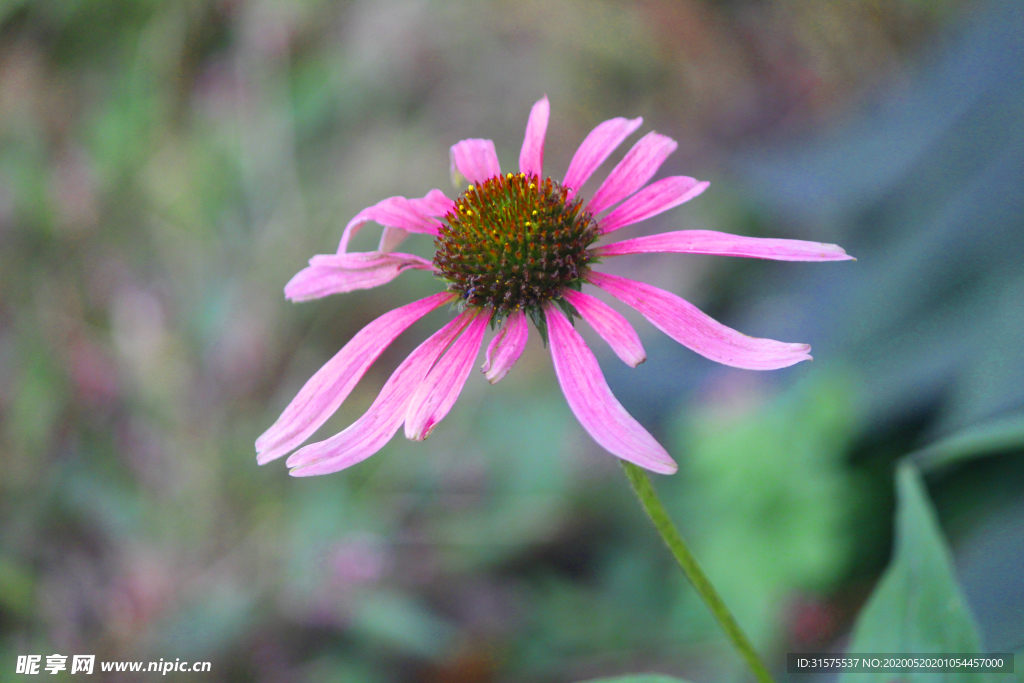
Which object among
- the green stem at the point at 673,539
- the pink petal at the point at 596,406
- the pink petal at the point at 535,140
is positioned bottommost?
the green stem at the point at 673,539

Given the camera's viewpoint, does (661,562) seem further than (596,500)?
No

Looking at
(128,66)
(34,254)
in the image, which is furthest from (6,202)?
(128,66)

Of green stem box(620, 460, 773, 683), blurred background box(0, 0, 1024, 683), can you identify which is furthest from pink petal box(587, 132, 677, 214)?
blurred background box(0, 0, 1024, 683)

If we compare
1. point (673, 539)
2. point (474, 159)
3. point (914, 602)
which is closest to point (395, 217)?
point (474, 159)

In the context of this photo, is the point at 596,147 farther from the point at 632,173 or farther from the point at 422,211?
the point at 422,211

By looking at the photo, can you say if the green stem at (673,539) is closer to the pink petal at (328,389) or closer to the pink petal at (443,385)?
the pink petal at (443,385)

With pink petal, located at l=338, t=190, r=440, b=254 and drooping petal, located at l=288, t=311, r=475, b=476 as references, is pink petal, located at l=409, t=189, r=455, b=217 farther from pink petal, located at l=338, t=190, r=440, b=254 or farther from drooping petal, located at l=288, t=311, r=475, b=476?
drooping petal, located at l=288, t=311, r=475, b=476

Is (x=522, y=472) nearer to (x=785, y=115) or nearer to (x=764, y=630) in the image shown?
(x=764, y=630)

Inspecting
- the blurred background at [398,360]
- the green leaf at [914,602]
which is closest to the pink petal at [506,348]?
the green leaf at [914,602]

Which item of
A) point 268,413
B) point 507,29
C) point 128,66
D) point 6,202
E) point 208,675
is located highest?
point 507,29
